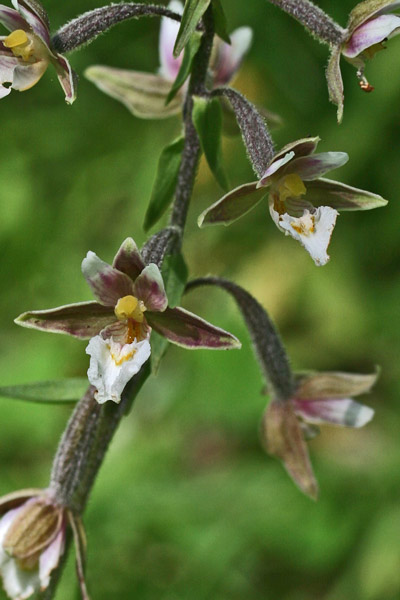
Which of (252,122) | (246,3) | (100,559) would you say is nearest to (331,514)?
(100,559)

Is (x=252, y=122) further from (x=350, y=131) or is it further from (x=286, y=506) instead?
(x=350, y=131)

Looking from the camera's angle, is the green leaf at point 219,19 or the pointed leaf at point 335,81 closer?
the pointed leaf at point 335,81

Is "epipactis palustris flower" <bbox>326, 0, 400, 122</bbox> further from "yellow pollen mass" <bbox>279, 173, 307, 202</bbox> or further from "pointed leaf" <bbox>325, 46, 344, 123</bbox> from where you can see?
"yellow pollen mass" <bbox>279, 173, 307, 202</bbox>

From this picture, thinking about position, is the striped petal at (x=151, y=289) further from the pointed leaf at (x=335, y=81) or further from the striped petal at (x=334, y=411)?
Answer: the striped petal at (x=334, y=411)

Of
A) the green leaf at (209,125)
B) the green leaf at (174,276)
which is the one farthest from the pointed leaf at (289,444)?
the green leaf at (209,125)

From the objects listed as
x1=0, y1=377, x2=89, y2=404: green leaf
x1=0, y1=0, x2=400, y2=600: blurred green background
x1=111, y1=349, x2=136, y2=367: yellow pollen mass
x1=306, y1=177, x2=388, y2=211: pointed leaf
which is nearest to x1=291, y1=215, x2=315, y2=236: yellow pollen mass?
x1=306, y1=177, x2=388, y2=211: pointed leaf

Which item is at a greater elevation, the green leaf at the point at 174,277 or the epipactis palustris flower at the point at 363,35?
the epipactis palustris flower at the point at 363,35
